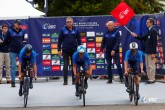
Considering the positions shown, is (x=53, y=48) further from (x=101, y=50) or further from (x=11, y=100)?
(x=11, y=100)

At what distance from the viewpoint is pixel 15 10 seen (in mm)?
22031

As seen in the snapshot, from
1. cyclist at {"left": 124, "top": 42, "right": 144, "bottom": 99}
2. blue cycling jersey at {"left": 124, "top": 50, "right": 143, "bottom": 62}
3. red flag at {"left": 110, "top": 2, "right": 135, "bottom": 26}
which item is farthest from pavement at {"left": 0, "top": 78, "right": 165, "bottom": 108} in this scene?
red flag at {"left": 110, "top": 2, "right": 135, "bottom": 26}

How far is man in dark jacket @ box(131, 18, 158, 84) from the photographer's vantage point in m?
15.8

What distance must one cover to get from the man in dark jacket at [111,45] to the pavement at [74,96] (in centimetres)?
64

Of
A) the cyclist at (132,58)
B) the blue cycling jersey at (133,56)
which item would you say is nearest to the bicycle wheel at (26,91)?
the cyclist at (132,58)

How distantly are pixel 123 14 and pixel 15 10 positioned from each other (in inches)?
278

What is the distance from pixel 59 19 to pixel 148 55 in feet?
12.2

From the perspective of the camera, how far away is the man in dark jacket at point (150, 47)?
1579cm

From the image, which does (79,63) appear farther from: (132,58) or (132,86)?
(132,86)

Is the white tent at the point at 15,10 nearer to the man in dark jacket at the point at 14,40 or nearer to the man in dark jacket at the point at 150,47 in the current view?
the man in dark jacket at the point at 14,40

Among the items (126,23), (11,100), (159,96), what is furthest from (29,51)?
(126,23)

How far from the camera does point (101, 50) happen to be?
16.2 meters

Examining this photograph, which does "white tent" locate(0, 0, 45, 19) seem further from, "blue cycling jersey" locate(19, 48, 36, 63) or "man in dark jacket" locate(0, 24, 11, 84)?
"blue cycling jersey" locate(19, 48, 36, 63)

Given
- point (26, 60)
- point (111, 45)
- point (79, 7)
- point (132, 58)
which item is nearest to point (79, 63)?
point (132, 58)
